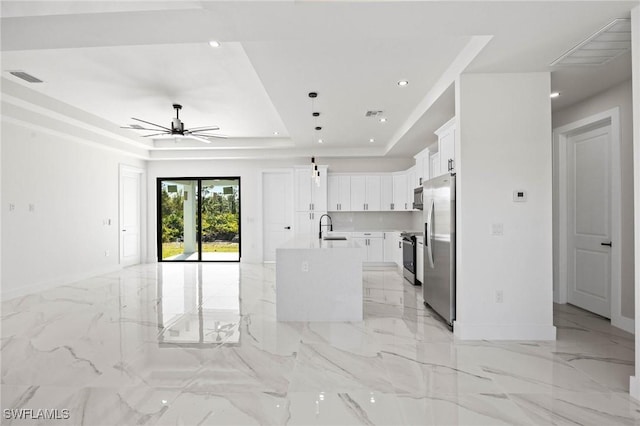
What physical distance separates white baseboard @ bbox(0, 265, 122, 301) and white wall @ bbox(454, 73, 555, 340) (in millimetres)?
5855

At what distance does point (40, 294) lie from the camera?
492 centimetres

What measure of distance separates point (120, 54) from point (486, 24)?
11.1 feet

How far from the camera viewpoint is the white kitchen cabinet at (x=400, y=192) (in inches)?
282

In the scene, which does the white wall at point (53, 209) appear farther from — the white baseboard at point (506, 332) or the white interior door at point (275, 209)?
the white baseboard at point (506, 332)

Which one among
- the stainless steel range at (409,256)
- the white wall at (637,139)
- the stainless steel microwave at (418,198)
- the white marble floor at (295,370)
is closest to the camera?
the white marble floor at (295,370)

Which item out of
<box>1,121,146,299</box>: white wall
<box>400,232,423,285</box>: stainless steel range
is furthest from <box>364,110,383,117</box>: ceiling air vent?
<box>1,121,146,299</box>: white wall

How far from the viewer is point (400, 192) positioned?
7.30 metres

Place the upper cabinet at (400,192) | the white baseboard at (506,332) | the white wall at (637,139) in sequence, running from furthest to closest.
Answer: the upper cabinet at (400,192), the white baseboard at (506,332), the white wall at (637,139)

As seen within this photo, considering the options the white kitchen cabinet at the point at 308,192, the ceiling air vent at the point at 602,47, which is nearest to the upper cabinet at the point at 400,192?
the white kitchen cabinet at the point at 308,192

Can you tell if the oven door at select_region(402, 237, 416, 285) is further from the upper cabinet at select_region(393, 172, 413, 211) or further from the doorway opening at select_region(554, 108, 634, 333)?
the doorway opening at select_region(554, 108, 634, 333)

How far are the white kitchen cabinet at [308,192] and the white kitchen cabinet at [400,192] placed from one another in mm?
1562

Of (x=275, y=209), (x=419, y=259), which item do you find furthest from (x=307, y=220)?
(x=419, y=259)

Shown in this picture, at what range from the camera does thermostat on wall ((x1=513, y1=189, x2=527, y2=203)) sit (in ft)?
10.2

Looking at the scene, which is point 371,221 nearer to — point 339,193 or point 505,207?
point 339,193
